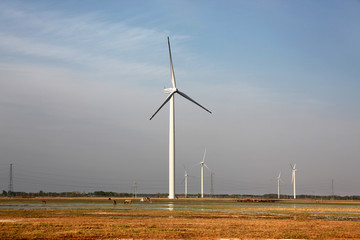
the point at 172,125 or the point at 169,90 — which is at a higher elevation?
the point at 169,90

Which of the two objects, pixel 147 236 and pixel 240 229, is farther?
pixel 240 229

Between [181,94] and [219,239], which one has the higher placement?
[181,94]

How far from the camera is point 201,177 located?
197750mm

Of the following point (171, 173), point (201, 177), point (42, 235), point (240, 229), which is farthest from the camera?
point (201, 177)

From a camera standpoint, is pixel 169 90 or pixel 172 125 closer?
pixel 172 125

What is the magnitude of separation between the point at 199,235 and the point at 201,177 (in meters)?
165

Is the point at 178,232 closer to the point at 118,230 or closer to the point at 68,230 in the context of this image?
the point at 118,230

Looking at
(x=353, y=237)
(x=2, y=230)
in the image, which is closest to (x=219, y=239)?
(x=353, y=237)

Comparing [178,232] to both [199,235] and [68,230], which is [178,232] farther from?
[68,230]

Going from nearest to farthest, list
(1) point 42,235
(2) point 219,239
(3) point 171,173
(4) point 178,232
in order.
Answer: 1. (2) point 219,239
2. (1) point 42,235
3. (4) point 178,232
4. (3) point 171,173

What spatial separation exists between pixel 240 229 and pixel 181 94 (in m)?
89.6

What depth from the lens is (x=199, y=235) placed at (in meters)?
33.9

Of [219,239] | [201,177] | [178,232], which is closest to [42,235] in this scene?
[178,232]

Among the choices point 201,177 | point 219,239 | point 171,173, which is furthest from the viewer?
point 201,177
